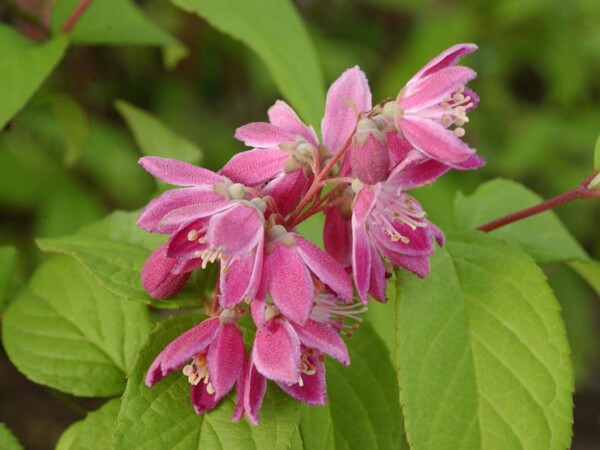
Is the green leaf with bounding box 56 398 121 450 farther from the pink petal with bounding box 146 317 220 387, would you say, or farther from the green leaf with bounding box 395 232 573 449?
the green leaf with bounding box 395 232 573 449

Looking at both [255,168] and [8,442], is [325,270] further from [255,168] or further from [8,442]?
[8,442]

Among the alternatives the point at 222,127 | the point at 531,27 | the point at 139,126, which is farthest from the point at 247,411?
the point at 531,27

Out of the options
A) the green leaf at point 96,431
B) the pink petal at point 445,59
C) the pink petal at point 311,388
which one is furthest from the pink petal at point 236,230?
the green leaf at point 96,431

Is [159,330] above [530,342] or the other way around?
above

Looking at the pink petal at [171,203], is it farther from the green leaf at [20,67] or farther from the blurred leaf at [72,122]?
the blurred leaf at [72,122]

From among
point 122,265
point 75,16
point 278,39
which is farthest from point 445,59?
point 75,16

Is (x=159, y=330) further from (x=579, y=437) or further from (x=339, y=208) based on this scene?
(x=579, y=437)

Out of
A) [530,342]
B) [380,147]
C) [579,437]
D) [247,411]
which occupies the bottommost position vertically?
[579,437]
